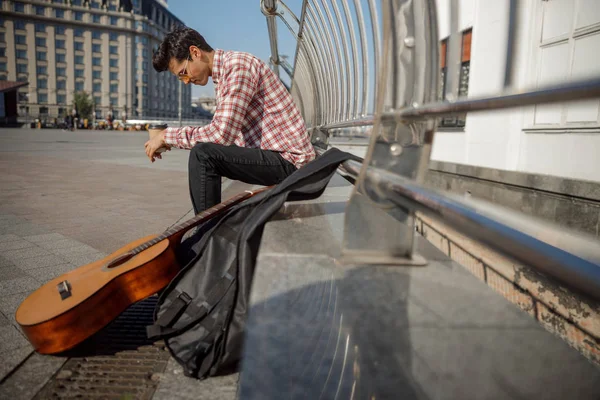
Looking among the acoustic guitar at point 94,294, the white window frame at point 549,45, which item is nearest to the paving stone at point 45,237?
the acoustic guitar at point 94,294

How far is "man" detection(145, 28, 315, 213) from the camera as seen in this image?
258 centimetres

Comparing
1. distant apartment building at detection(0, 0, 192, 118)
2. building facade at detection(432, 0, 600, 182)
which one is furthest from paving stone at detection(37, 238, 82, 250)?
distant apartment building at detection(0, 0, 192, 118)

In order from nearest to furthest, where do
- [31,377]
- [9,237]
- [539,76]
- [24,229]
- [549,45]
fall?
[31,377]
[9,237]
[24,229]
[549,45]
[539,76]

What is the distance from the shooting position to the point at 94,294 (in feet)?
5.40

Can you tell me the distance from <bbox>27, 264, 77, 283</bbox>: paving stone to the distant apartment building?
81.0 metres

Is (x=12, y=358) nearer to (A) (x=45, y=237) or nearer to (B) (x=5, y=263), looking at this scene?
(B) (x=5, y=263)

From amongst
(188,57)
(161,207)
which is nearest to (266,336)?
(188,57)

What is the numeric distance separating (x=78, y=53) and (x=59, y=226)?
8625 cm

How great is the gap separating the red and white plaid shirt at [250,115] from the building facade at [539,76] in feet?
6.20

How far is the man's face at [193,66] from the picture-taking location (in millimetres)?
2809

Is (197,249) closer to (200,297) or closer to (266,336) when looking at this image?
(200,297)

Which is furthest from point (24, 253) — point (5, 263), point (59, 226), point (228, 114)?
point (228, 114)

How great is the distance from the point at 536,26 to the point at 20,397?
6.80m

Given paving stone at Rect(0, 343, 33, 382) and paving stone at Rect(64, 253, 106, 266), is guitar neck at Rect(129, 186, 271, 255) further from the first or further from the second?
paving stone at Rect(64, 253, 106, 266)
